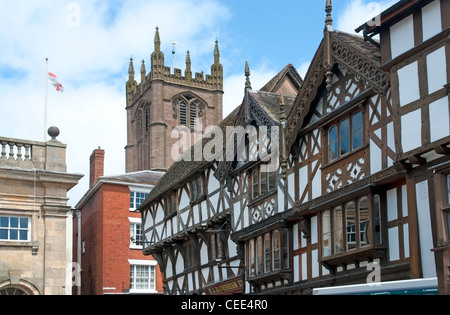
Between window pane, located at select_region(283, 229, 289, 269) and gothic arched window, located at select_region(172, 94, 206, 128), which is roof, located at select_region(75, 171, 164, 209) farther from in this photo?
gothic arched window, located at select_region(172, 94, 206, 128)

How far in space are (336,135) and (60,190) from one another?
12.6m

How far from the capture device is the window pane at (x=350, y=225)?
17.4 meters

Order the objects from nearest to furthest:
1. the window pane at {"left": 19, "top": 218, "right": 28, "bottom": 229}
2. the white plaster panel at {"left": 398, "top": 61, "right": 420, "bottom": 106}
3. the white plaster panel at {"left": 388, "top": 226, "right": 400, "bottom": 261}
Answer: the white plaster panel at {"left": 398, "top": 61, "right": 420, "bottom": 106}
the white plaster panel at {"left": 388, "top": 226, "right": 400, "bottom": 261}
the window pane at {"left": 19, "top": 218, "right": 28, "bottom": 229}

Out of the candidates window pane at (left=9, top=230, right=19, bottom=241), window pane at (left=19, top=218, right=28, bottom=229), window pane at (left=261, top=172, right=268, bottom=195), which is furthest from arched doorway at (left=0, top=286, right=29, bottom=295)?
window pane at (left=261, top=172, right=268, bottom=195)

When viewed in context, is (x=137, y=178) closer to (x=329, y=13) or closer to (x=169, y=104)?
(x=329, y=13)

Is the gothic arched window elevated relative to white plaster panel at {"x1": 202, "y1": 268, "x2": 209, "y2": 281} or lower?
elevated

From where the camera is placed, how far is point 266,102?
906 inches

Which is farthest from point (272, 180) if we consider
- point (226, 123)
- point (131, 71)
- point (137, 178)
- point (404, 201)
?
point (131, 71)

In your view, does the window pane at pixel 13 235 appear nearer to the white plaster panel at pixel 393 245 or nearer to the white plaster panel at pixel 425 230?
the white plaster panel at pixel 393 245

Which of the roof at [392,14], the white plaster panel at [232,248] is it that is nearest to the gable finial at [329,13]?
the roof at [392,14]

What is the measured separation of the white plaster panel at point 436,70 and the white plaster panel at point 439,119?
1.06 ft

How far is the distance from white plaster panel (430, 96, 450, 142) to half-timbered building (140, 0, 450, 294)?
0.02 metres

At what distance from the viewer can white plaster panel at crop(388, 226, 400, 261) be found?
15914 millimetres
